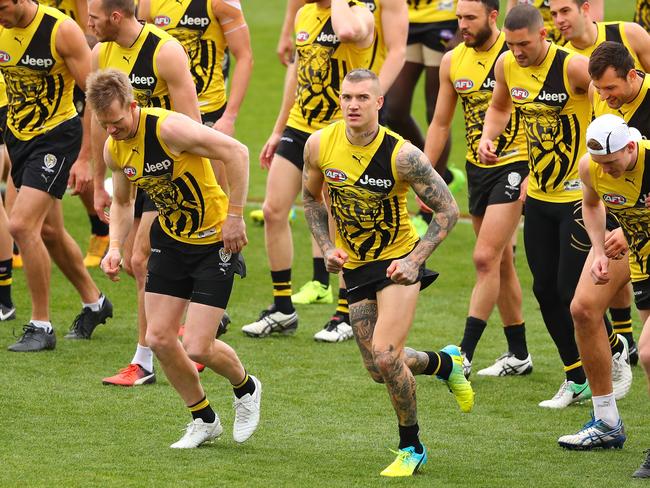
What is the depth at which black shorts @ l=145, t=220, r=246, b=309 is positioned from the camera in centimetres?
698

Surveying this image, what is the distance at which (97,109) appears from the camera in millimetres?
6629

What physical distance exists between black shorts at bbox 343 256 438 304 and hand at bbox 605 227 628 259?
34.9 inches

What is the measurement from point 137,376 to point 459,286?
13.6 ft

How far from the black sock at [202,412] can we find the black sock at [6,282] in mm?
3383

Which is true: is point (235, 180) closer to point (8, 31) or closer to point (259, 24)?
point (8, 31)

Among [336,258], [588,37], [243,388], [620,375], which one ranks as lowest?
[620,375]

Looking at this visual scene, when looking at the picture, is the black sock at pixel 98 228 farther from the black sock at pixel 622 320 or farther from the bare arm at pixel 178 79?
the black sock at pixel 622 320

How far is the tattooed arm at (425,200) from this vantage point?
21.3ft

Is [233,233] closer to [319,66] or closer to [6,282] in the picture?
[319,66]

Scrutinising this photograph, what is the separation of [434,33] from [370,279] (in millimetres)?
6218

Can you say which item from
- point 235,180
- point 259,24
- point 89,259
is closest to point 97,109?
point 235,180

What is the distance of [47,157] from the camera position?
8922mm

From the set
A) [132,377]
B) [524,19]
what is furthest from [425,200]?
[132,377]

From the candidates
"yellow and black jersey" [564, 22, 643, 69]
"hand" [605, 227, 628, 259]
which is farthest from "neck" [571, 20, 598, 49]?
"hand" [605, 227, 628, 259]
